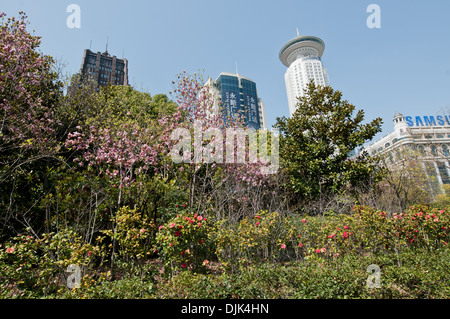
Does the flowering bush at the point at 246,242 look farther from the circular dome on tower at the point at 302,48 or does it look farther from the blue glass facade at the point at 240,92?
the circular dome on tower at the point at 302,48

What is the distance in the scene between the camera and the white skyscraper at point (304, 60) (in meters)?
108

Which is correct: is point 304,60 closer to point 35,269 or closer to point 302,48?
point 302,48

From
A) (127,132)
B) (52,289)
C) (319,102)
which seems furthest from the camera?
(319,102)

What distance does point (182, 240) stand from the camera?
152 inches

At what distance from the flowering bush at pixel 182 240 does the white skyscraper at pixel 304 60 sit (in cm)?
11294

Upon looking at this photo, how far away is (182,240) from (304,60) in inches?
5008

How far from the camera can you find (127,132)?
675cm

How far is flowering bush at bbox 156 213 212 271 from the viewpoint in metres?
3.77
